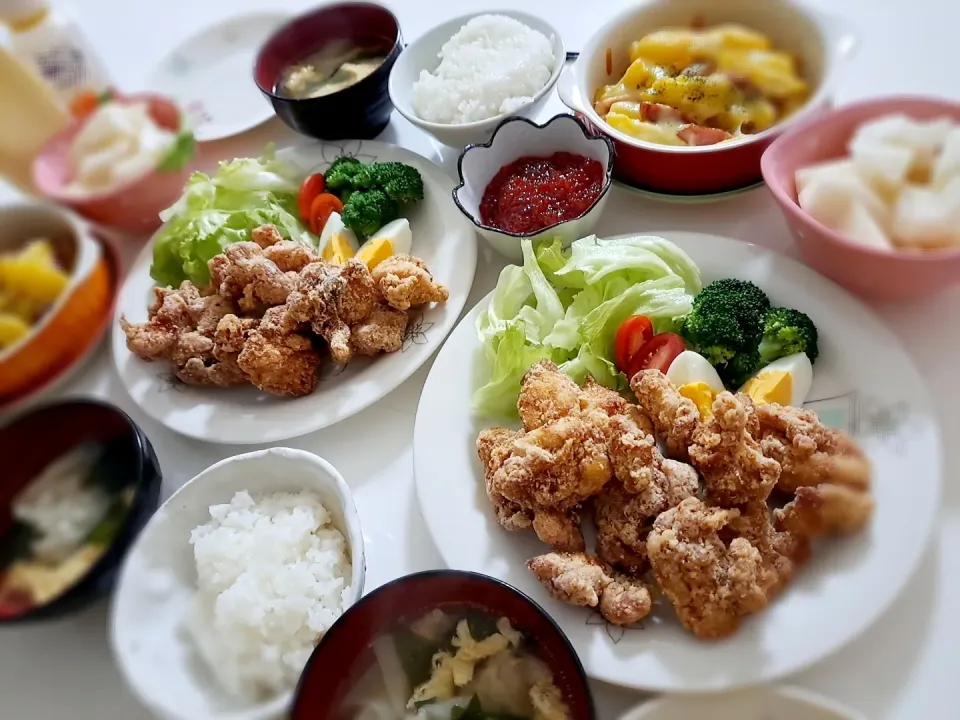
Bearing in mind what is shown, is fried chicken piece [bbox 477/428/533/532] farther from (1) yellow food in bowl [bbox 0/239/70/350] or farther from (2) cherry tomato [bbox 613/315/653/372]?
(1) yellow food in bowl [bbox 0/239/70/350]

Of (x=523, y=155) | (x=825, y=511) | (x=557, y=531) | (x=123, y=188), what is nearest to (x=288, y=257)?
(x=123, y=188)

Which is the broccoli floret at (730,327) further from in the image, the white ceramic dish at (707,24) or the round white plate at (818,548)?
the white ceramic dish at (707,24)

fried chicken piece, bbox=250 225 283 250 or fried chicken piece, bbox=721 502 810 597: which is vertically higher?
fried chicken piece, bbox=250 225 283 250

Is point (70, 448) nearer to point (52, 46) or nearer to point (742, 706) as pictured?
point (52, 46)

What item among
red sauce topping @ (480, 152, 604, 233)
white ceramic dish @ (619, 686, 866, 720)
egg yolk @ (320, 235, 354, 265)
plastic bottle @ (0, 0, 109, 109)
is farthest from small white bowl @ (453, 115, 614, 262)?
white ceramic dish @ (619, 686, 866, 720)

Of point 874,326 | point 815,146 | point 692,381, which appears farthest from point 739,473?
point 815,146

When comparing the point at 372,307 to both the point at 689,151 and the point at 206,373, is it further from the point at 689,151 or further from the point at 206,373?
the point at 689,151
